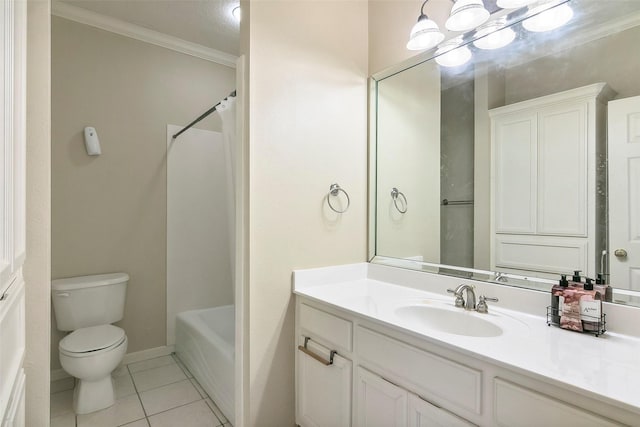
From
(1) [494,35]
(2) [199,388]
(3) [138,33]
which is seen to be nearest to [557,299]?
(1) [494,35]

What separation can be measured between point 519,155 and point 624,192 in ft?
1.21

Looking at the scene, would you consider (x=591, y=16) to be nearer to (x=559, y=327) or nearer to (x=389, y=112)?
(x=389, y=112)

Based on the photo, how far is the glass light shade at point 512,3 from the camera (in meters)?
1.27

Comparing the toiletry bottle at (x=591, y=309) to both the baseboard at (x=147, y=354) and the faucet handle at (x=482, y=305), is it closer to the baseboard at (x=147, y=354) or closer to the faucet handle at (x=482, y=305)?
the faucet handle at (x=482, y=305)

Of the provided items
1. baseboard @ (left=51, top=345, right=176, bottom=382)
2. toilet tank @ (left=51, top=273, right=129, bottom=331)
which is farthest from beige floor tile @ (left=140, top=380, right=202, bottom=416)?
toilet tank @ (left=51, top=273, right=129, bottom=331)

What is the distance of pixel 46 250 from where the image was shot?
1159 millimetres

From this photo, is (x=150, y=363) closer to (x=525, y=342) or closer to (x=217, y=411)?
(x=217, y=411)

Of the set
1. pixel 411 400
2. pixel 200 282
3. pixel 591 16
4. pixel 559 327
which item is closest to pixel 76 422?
pixel 200 282

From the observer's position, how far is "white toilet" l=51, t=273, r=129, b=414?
1.87 m

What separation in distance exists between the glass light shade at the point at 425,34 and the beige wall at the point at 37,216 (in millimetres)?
1465

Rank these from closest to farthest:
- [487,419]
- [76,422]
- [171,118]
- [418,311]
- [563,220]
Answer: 1. [487,419]
2. [563,220]
3. [418,311]
4. [76,422]
5. [171,118]

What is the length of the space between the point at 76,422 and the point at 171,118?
2.11m

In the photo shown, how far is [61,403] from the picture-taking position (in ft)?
6.57

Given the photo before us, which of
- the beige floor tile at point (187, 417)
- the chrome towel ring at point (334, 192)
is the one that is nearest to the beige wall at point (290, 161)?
the chrome towel ring at point (334, 192)
